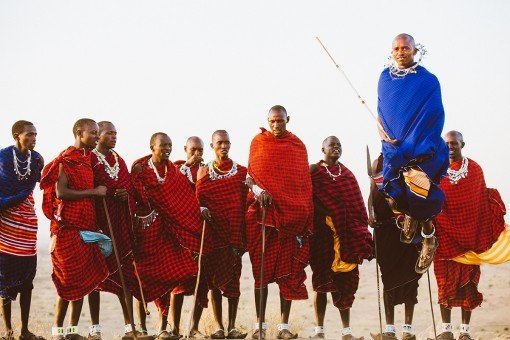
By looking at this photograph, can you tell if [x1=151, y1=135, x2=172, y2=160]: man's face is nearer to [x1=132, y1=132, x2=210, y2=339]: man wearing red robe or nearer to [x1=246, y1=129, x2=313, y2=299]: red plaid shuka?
[x1=132, y1=132, x2=210, y2=339]: man wearing red robe

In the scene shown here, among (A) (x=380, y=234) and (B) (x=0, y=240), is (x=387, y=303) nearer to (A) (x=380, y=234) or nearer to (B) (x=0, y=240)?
(A) (x=380, y=234)

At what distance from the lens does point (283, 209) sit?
8.42 meters

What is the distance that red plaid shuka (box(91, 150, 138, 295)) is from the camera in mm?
8078

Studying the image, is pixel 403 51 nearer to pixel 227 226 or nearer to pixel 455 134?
pixel 455 134

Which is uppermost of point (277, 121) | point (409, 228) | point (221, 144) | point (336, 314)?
point (277, 121)

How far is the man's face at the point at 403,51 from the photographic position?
7082 mm

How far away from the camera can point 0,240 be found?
8.11 metres

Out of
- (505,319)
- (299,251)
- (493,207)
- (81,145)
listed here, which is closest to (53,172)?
(81,145)

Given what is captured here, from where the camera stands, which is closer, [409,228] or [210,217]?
[409,228]

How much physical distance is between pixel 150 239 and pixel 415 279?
350cm

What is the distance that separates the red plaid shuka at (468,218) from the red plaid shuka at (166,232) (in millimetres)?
3341

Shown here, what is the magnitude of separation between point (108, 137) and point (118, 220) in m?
1.07

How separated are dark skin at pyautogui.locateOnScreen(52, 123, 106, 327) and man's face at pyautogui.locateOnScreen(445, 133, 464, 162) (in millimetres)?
4780

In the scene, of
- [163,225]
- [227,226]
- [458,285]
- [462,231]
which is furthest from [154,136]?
[458,285]
